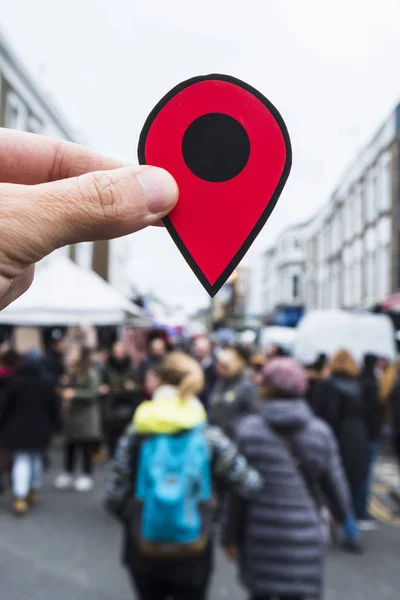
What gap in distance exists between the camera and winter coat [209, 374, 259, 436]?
605cm

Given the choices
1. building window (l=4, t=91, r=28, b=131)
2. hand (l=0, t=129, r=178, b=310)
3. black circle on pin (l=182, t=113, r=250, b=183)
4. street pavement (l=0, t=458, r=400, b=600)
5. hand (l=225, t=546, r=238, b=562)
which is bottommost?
street pavement (l=0, t=458, r=400, b=600)

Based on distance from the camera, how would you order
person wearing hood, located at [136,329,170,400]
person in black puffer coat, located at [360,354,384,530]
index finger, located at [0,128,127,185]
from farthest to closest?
person wearing hood, located at [136,329,170,400] → person in black puffer coat, located at [360,354,384,530] → index finger, located at [0,128,127,185]

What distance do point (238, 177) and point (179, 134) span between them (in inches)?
3.9

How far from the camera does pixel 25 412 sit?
6.84 metres

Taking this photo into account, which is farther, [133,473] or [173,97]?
[133,473]

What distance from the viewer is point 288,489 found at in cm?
355

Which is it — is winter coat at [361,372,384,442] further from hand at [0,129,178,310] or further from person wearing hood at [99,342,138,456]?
hand at [0,129,178,310]

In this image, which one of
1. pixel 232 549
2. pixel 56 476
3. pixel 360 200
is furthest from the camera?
pixel 360 200

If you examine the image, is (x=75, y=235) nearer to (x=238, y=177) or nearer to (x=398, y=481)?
(x=238, y=177)

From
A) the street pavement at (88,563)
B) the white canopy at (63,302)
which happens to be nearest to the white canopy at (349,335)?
the white canopy at (63,302)

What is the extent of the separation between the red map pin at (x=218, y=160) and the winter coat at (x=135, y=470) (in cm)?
242

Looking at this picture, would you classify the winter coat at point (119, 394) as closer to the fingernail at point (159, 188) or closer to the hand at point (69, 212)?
the hand at point (69, 212)

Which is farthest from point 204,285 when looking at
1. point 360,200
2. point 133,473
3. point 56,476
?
point 360,200

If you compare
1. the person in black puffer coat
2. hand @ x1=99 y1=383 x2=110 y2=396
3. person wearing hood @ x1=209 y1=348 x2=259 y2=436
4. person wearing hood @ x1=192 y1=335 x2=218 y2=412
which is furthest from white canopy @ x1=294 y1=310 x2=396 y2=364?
person wearing hood @ x1=209 y1=348 x2=259 y2=436
